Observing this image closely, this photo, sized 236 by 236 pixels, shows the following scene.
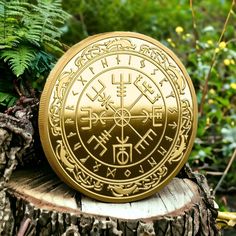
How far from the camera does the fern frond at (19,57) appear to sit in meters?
2.81

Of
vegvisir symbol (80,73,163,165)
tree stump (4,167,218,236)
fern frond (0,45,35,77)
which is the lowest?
tree stump (4,167,218,236)

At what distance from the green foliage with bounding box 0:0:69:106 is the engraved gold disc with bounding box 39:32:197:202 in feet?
0.98

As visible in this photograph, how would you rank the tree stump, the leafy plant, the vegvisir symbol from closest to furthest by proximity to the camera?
1. the tree stump
2. the vegvisir symbol
3. the leafy plant

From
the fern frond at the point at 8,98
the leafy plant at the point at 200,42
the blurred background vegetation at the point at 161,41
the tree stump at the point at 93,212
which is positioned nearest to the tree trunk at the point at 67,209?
the tree stump at the point at 93,212

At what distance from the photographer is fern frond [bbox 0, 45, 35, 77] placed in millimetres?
2807

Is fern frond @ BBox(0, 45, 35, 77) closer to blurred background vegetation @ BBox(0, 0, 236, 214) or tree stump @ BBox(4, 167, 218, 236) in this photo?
blurred background vegetation @ BBox(0, 0, 236, 214)

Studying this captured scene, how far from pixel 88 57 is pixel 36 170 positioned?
634mm

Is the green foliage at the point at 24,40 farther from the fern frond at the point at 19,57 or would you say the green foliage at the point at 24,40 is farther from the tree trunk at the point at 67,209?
the tree trunk at the point at 67,209

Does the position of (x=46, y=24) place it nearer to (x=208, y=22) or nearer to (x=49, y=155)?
(x=49, y=155)

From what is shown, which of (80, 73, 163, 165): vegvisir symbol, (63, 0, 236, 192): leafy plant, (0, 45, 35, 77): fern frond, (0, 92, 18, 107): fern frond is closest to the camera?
(80, 73, 163, 165): vegvisir symbol

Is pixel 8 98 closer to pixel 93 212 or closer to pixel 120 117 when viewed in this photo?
pixel 120 117

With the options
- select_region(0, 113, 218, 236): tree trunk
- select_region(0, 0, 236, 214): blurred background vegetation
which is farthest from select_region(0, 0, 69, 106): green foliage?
select_region(0, 113, 218, 236): tree trunk

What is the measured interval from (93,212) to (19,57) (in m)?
0.79

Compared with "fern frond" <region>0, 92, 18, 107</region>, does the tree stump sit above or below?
below
